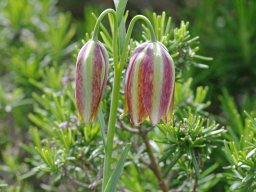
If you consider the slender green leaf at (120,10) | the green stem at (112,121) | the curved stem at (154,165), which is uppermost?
the slender green leaf at (120,10)

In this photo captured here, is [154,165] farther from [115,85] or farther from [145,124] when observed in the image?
[115,85]

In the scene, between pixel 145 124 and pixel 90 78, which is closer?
pixel 90 78

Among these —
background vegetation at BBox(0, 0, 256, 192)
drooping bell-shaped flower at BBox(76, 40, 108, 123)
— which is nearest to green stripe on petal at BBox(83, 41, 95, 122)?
drooping bell-shaped flower at BBox(76, 40, 108, 123)

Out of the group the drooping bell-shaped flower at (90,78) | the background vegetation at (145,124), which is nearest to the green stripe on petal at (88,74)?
the drooping bell-shaped flower at (90,78)

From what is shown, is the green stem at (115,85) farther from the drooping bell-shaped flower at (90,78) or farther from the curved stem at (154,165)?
the curved stem at (154,165)

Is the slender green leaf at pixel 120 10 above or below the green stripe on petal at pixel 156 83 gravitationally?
above

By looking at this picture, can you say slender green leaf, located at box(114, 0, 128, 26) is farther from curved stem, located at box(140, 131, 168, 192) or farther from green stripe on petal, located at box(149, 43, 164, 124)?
curved stem, located at box(140, 131, 168, 192)

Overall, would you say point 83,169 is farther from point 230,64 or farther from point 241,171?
point 230,64

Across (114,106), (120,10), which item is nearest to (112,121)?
(114,106)
